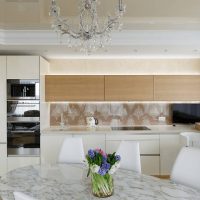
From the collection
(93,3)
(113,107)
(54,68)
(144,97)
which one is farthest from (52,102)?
(93,3)

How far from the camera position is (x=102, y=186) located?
6.07 ft

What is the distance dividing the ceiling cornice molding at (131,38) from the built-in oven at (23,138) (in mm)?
1411

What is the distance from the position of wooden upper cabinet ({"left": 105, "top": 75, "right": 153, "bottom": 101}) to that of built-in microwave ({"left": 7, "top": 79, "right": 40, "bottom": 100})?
136 cm

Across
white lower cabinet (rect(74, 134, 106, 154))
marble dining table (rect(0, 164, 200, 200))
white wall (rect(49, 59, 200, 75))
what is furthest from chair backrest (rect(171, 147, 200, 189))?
white wall (rect(49, 59, 200, 75))

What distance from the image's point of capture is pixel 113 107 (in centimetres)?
507

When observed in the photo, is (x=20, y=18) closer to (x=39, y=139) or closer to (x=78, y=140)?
(x=78, y=140)

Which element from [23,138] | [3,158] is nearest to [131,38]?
[23,138]

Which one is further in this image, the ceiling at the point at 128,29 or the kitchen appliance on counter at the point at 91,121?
the kitchen appliance on counter at the point at 91,121

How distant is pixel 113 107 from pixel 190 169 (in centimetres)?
289

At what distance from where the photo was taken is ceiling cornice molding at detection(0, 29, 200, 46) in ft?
12.3

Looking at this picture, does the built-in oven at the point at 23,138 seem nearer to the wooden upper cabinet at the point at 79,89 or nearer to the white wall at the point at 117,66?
the wooden upper cabinet at the point at 79,89

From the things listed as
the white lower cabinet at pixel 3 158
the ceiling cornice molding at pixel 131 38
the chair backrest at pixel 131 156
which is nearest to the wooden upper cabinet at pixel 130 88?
the ceiling cornice molding at pixel 131 38

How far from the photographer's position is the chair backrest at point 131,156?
2.79 metres

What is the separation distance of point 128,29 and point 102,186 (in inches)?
101
